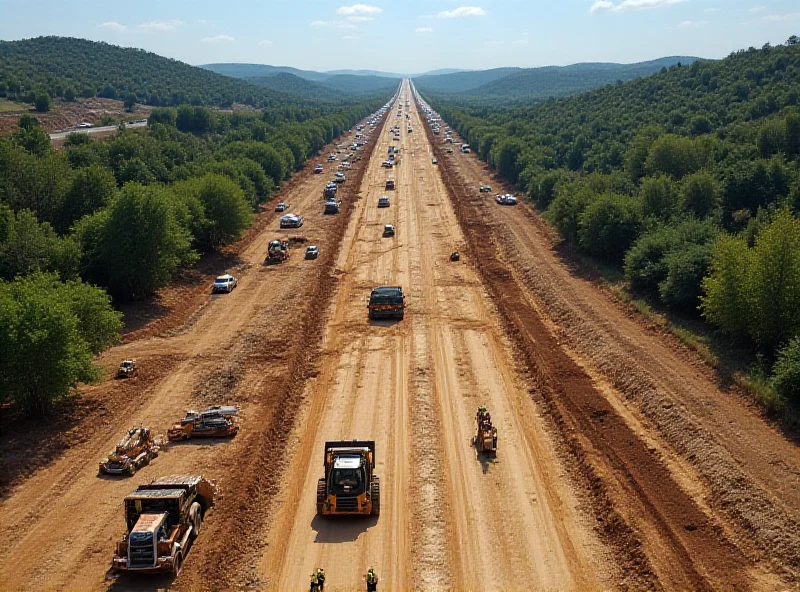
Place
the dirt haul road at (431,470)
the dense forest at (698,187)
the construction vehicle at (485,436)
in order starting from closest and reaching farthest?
1. the dirt haul road at (431,470)
2. the construction vehicle at (485,436)
3. the dense forest at (698,187)

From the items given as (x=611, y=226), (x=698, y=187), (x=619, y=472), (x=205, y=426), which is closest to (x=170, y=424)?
(x=205, y=426)

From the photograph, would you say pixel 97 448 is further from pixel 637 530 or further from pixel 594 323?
pixel 594 323

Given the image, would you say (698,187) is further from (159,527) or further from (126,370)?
(159,527)

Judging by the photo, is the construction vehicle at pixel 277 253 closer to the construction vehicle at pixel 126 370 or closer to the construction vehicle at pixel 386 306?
the construction vehicle at pixel 386 306

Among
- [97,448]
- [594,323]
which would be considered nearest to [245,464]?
[97,448]

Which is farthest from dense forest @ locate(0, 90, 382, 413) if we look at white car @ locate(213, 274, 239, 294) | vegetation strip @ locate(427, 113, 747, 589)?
vegetation strip @ locate(427, 113, 747, 589)

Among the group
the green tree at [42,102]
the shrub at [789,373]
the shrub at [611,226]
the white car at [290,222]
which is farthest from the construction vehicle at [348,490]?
the green tree at [42,102]

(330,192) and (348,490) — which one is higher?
(348,490)
